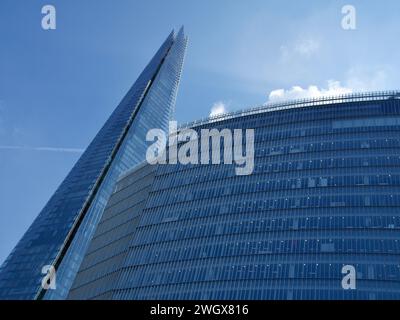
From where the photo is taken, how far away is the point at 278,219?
97.6 meters

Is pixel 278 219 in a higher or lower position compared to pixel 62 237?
lower

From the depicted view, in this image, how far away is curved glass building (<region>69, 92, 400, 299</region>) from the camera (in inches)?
3438

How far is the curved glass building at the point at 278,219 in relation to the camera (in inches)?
3438

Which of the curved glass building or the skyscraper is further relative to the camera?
the skyscraper

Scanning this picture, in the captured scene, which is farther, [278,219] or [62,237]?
[62,237]

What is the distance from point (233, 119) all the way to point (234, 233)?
34.1 m

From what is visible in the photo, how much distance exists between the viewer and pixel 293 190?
3984 inches

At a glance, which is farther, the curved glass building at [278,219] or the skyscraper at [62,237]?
the skyscraper at [62,237]
